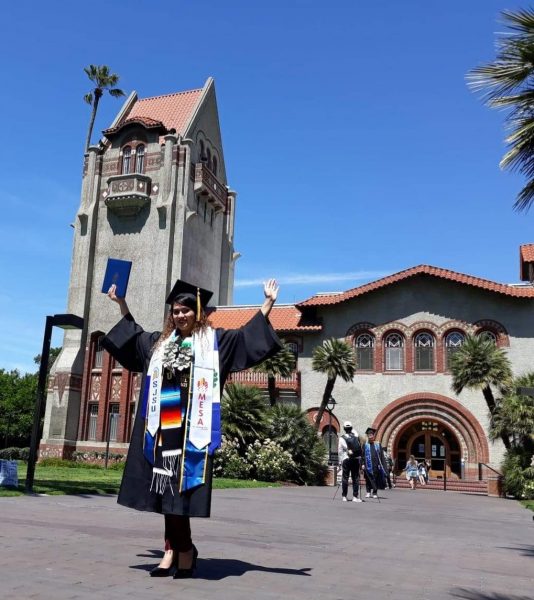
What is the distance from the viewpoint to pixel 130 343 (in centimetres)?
578

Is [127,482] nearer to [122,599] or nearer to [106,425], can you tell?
[122,599]

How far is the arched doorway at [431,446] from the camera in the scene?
33.2m

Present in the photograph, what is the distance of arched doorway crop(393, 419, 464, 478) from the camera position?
3325 cm

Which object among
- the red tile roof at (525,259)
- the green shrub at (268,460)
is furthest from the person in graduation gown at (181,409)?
the red tile roof at (525,259)

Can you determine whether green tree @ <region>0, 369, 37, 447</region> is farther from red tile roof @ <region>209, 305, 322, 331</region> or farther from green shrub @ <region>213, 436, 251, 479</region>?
green shrub @ <region>213, 436, 251, 479</region>

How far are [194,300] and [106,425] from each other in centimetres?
3210

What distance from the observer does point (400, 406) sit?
33.6 metres

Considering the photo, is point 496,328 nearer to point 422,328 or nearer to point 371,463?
point 422,328

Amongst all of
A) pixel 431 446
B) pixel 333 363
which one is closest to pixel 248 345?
pixel 333 363

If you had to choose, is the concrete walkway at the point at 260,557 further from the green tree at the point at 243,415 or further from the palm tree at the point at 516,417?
the green tree at the point at 243,415

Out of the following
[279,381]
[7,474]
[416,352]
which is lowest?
[7,474]

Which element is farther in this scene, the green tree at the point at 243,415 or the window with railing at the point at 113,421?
the window with railing at the point at 113,421

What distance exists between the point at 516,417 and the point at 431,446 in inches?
429

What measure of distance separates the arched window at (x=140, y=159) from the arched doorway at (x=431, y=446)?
2116 cm
